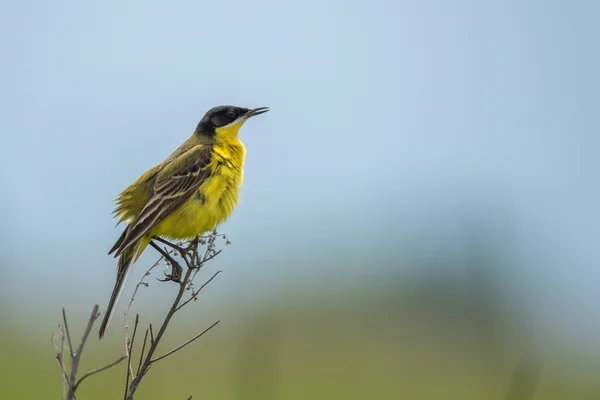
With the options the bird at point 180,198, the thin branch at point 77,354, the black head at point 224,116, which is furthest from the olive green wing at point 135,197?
the thin branch at point 77,354

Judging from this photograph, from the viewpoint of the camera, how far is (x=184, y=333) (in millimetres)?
20188

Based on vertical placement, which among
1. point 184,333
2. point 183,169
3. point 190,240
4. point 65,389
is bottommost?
point 184,333

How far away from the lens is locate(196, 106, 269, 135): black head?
7.73 metres

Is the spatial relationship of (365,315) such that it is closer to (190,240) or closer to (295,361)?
(295,361)

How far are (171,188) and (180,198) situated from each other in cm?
13

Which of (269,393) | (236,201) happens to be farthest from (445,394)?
(236,201)

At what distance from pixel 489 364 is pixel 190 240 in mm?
13751

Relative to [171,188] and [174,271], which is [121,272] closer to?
[174,271]

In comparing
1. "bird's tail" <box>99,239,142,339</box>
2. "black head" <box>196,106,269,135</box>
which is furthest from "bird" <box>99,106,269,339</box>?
"black head" <box>196,106,269,135</box>

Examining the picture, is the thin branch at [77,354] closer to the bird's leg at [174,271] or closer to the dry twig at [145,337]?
the dry twig at [145,337]

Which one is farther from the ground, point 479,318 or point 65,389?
point 65,389

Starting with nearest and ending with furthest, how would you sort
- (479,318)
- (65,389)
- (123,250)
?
(65,389), (123,250), (479,318)

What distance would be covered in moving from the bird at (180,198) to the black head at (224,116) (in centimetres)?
41

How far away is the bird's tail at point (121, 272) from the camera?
5142mm
